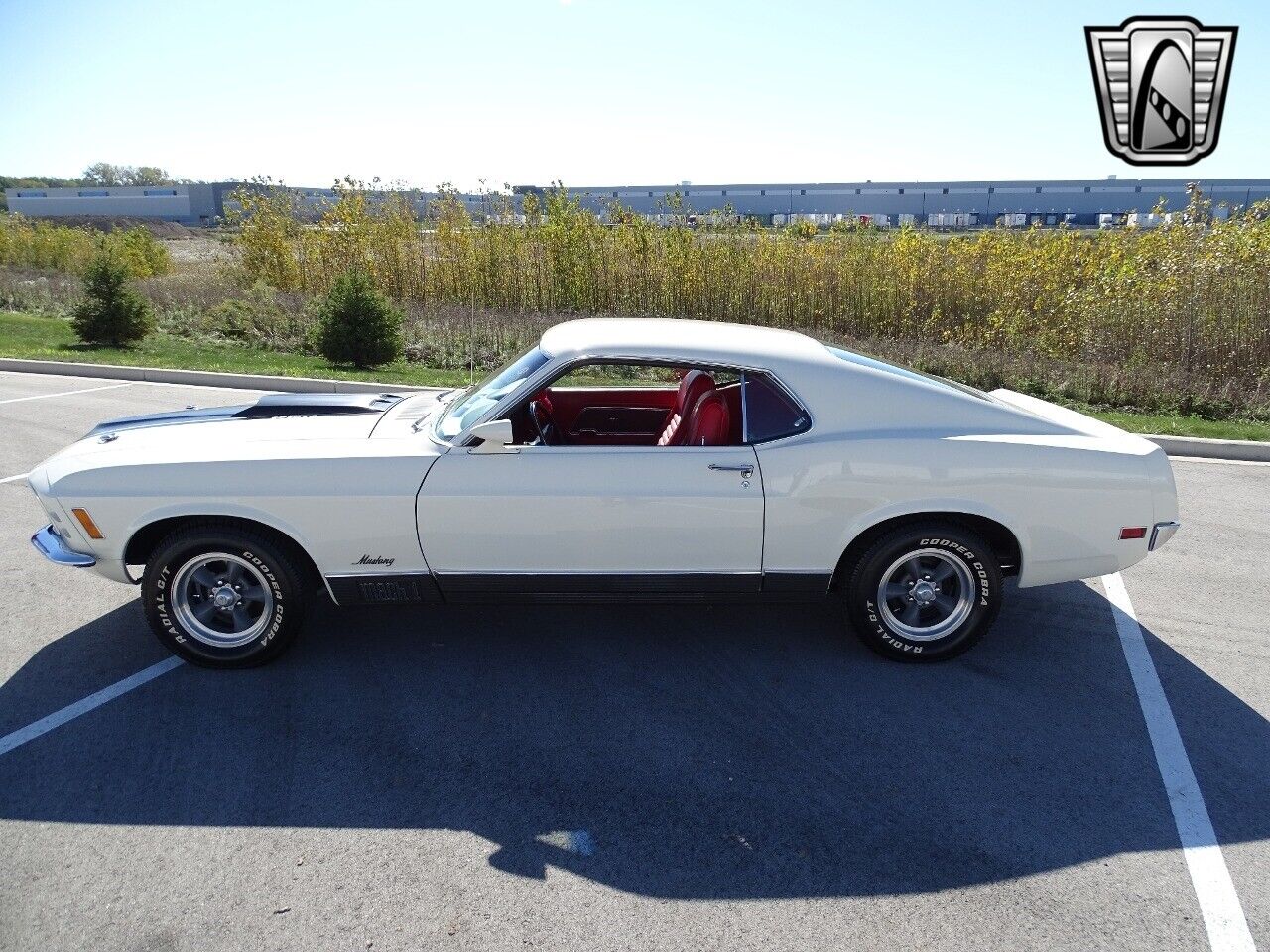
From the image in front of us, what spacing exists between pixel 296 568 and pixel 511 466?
1.10 meters

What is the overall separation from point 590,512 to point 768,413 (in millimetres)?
915

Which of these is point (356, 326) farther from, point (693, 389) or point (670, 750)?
point (670, 750)

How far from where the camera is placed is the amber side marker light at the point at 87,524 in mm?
4023

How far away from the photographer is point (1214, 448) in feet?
28.6

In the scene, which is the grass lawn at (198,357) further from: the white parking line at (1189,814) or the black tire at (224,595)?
the white parking line at (1189,814)

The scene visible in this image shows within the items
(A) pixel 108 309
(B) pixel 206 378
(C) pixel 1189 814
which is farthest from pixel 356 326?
(C) pixel 1189 814

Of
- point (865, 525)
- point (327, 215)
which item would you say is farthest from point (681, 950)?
point (327, 215)

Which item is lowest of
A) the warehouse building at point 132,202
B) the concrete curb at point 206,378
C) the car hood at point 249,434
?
the concrete curb at point 206,378

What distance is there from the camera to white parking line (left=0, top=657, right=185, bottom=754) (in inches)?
146

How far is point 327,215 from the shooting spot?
782 inches

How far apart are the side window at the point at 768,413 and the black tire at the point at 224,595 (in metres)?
2.16

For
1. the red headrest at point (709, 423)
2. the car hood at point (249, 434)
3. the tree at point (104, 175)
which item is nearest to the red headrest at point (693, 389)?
the red headrest at point (709, 423)

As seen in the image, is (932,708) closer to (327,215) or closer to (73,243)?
(327,215)

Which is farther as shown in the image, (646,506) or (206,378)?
(206,378)
